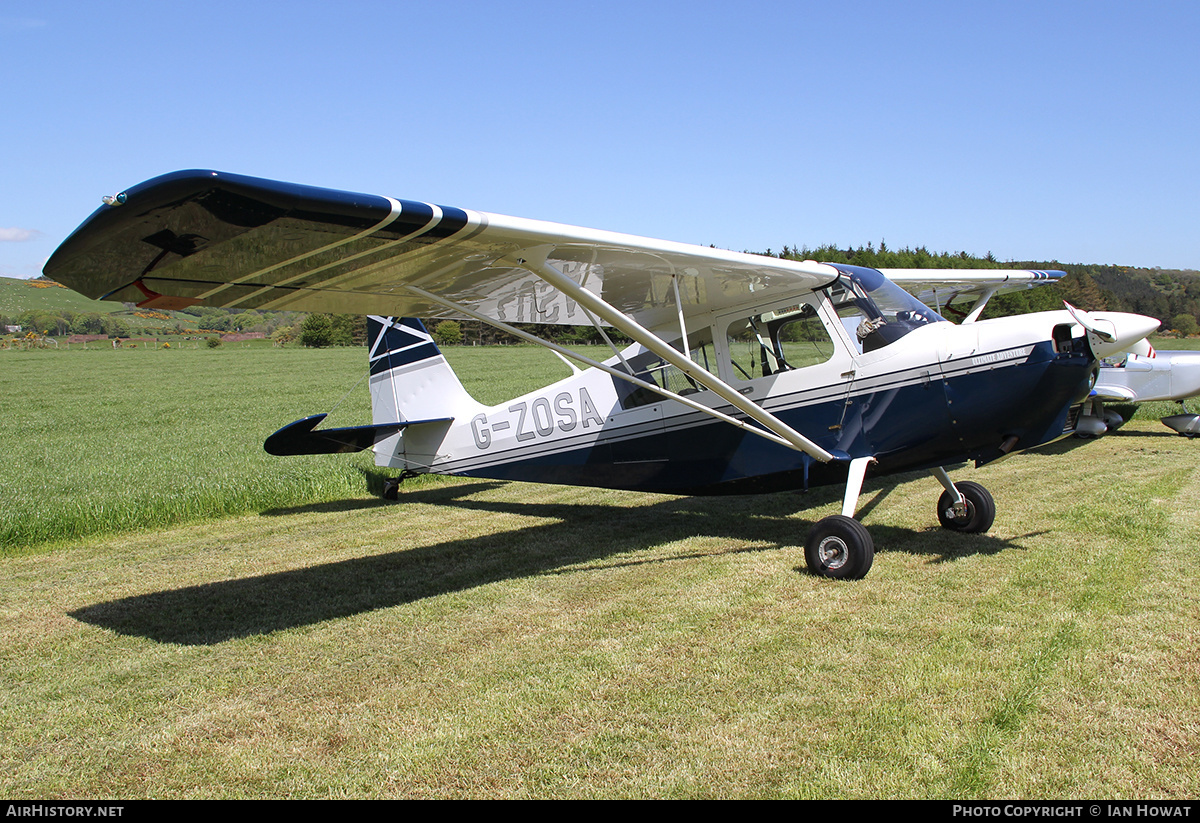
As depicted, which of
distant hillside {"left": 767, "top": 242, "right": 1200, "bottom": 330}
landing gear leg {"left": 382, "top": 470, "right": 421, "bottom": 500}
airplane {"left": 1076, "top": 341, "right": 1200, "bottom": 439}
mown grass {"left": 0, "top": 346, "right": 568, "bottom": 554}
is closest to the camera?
mown grass {"left": 0, "top": 346, "right": 568, "bottom": 554}

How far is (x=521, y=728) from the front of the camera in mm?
3607

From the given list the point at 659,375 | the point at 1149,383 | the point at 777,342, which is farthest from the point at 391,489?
the point at 1149,383

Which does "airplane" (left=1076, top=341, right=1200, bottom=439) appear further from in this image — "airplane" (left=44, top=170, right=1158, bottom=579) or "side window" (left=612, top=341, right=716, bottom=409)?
"side window" (left=612, top=341, right=716, bottom=409)

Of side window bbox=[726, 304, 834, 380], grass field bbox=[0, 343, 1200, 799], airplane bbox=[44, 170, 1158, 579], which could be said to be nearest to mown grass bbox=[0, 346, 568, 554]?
grass field bbox=[0, 343, 1200, 799]

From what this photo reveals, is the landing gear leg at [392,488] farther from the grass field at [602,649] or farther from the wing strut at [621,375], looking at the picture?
the wing strut at [621,375]

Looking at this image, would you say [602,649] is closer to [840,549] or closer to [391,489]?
[840,549]

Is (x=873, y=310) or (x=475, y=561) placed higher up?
(x=873, y=310)

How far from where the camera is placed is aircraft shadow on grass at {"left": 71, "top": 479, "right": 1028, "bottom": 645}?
5.56m

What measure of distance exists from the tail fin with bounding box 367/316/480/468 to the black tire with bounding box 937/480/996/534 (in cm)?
509

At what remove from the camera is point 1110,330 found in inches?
216

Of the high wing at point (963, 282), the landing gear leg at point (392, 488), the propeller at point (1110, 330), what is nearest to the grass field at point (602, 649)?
the landing gear leg at point (392, 488)

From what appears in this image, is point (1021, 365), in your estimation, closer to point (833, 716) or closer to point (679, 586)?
point (679, 586)

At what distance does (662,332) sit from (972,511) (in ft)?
10.6
